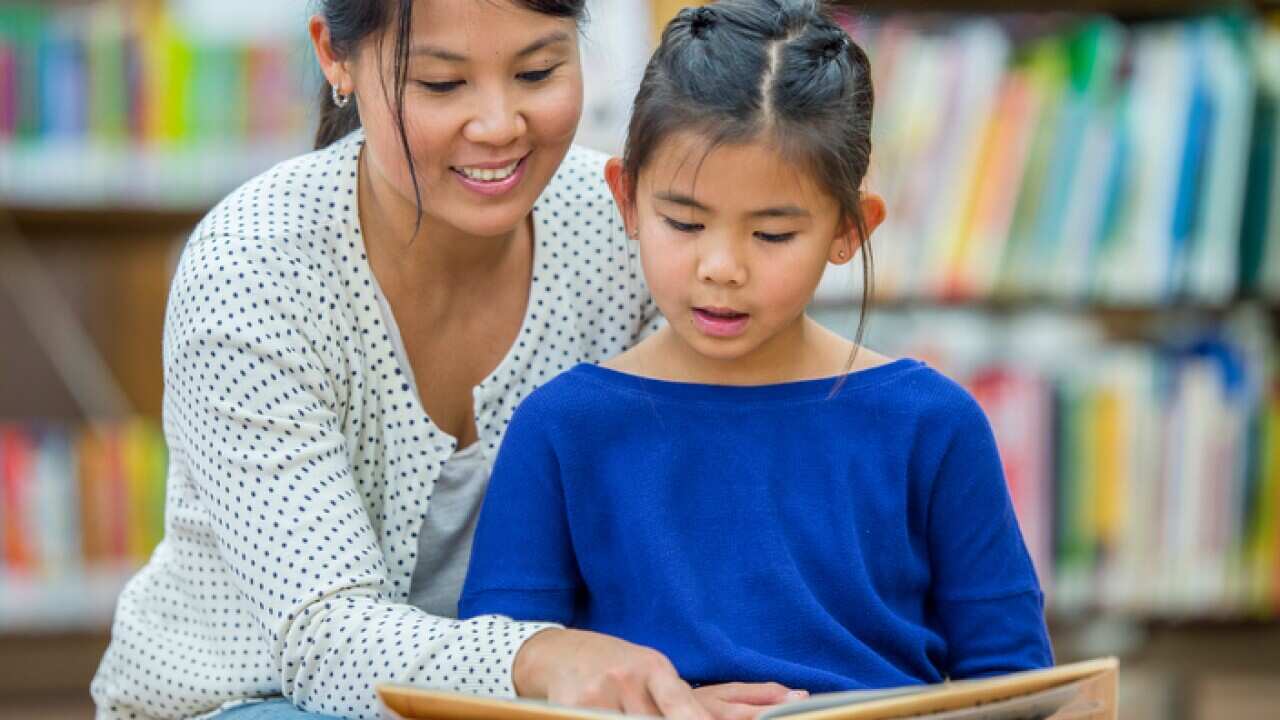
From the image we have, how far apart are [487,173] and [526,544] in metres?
0.30

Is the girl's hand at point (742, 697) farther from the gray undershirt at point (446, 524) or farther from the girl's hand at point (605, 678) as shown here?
the gray undershirt at point (446, 524)

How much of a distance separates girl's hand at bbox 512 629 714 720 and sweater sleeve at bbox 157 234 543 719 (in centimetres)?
4

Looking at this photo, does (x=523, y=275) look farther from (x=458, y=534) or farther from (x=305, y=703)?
(x=305, y=703)

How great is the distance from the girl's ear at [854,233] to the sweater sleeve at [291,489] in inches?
14.3

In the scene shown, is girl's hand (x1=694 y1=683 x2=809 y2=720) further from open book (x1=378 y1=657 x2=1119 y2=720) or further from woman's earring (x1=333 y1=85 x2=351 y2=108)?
woman's earring (x1=333 y1=85 x2=351 y2=108)

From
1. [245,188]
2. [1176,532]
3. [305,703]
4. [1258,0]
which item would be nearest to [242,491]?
[305,703]

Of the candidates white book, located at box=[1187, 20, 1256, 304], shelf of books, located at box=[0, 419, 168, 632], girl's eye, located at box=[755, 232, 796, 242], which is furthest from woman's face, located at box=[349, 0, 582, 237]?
white book, located at box=[1187, 20, 1256, 304]

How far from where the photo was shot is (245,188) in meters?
1.47

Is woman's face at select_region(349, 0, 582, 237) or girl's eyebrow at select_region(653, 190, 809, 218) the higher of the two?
woman's face at select_region(349, 0, 582, 237)

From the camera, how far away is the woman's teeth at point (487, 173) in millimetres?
1359

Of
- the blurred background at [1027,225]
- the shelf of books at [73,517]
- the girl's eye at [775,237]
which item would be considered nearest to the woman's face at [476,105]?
the girl's eye at [775,237]

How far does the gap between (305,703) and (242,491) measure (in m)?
0.17

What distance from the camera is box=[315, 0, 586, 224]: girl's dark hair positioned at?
1300mm

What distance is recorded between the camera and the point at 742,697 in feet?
3.85
